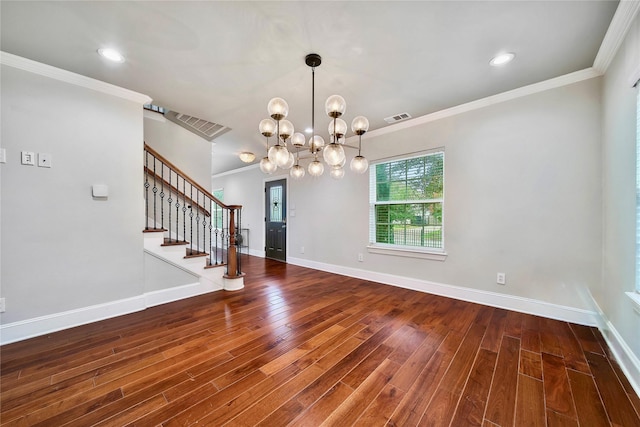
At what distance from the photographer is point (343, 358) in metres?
1.88

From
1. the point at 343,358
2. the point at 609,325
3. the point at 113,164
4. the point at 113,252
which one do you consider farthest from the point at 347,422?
the point at 113,164

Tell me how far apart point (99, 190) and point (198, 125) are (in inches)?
82.8

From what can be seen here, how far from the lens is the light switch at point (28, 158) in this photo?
7.25 feet

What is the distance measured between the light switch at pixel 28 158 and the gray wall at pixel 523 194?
417 cm

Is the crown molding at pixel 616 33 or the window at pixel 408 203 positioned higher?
the crown molding at pixel 616 33

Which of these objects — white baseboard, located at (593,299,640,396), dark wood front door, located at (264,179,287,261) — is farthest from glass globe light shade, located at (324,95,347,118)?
dark wood front door, located at (264,179,287,261)

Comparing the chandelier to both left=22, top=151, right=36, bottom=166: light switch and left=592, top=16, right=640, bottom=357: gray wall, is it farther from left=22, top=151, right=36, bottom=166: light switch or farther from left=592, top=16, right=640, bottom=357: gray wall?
left=22, top=151, right=36, bottom=166: light switch

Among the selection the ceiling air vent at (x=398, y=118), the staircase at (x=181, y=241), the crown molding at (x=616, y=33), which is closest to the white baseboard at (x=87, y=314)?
the staircase at (x=181, y=241)

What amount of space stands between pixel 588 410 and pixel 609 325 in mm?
1225

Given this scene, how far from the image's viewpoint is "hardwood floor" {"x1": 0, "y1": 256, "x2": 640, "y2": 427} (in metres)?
1.35

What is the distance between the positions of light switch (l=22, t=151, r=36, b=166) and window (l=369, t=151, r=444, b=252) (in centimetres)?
401

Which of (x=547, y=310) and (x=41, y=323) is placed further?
(x=547, y=310)

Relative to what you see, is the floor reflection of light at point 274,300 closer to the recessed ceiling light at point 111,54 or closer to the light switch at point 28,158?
the light switch at point 28,158

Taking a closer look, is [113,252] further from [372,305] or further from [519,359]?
[519,359]
